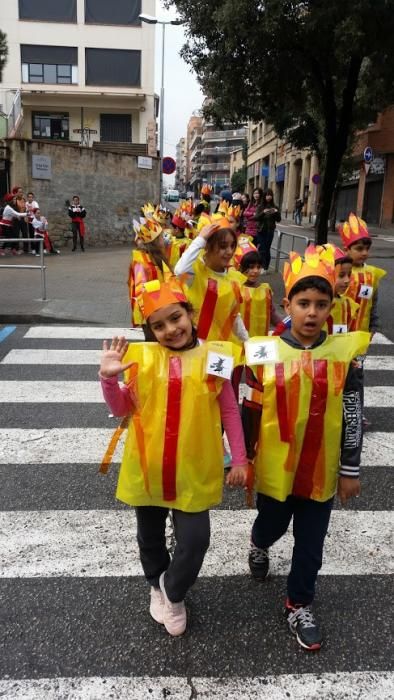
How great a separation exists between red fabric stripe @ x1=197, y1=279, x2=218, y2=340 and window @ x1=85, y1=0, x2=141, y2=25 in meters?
41.7

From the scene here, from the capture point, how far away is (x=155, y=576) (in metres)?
2.54

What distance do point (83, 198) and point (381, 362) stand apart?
565 inches

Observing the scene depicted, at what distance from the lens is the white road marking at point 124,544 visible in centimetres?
298

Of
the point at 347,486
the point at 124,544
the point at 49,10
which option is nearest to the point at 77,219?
the point at 124,544

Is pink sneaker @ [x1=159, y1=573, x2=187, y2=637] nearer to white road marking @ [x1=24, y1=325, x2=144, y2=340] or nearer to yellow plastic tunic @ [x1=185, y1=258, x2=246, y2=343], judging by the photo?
yellow plastic tunic @ [x1=185, y1=258, x2=246, y2=343]

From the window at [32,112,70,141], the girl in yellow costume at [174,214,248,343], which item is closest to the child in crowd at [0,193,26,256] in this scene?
the girl in yellow costume at [174,214,248,343]

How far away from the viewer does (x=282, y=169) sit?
52.5 m

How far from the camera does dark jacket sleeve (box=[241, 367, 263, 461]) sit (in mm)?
2387

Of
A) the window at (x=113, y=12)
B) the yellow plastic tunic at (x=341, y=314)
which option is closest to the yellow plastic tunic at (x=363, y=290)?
the yellow plastic tunic at (x=341, y=314)

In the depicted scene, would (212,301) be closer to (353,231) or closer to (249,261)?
(249,261)

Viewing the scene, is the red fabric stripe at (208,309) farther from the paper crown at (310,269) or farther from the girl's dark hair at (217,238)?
the paper crown at (310,269)

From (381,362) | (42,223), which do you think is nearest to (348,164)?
(42,223)

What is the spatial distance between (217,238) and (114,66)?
4154cm

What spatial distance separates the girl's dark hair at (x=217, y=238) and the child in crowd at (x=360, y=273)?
127 centimetres
